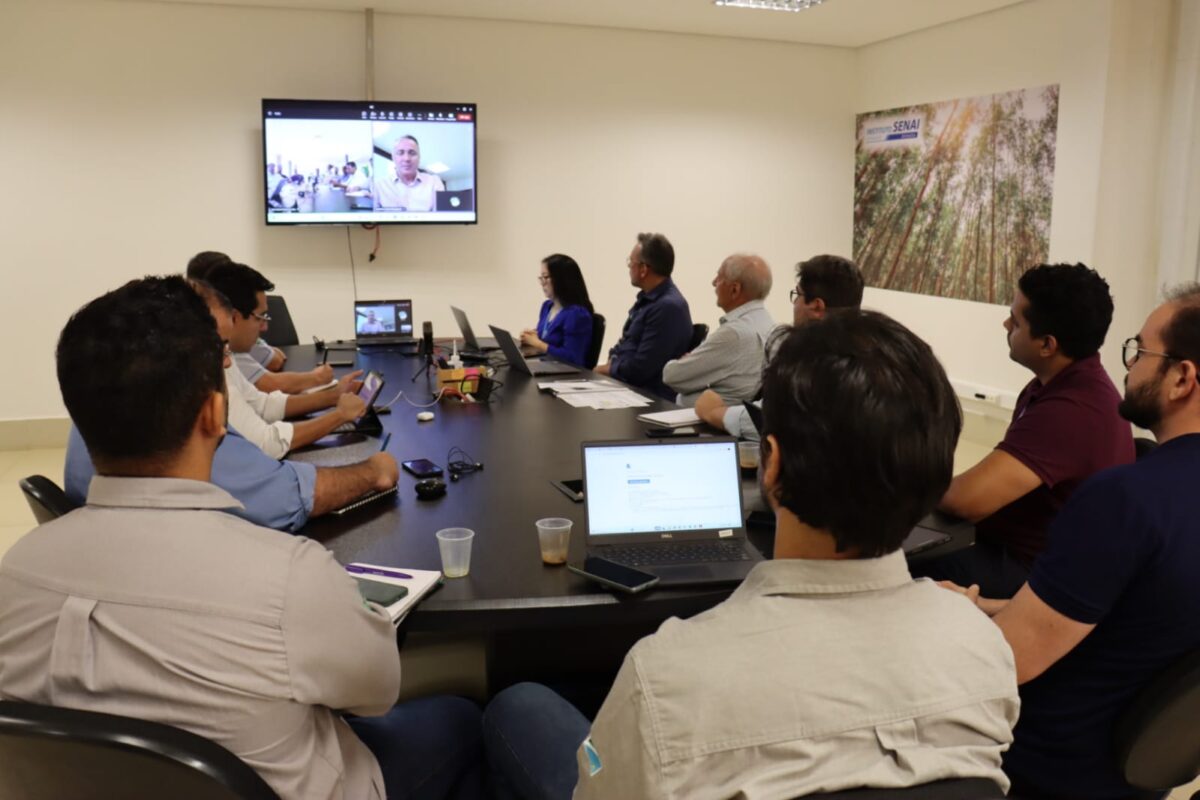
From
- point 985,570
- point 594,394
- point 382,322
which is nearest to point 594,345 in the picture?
point 382,322

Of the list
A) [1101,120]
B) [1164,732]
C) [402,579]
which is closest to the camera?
[1164,732]

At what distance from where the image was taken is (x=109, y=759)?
0.99 m

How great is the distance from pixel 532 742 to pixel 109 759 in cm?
67

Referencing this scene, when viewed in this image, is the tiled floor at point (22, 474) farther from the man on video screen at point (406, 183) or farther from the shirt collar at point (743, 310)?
the man on video screen at point (406, 183)

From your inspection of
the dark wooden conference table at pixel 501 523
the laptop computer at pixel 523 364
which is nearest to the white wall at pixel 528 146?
the laptop computer at pixel 523 364

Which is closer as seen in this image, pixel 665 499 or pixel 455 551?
pixel 455 551

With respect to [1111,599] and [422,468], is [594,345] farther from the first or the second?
[1111,599]

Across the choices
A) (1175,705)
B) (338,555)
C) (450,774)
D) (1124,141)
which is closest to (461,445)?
(338,555)

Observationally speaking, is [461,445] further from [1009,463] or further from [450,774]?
[1009,463]

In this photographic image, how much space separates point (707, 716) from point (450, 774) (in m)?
0.89

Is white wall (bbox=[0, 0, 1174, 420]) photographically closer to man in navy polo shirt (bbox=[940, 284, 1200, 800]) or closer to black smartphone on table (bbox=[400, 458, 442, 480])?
black smartphone on table (bbox=[400, 458, 442, 480])

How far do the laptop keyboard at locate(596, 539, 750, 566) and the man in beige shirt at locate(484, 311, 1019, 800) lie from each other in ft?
2.70

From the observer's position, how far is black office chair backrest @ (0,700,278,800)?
3.20ft

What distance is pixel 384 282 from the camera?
253 inches
